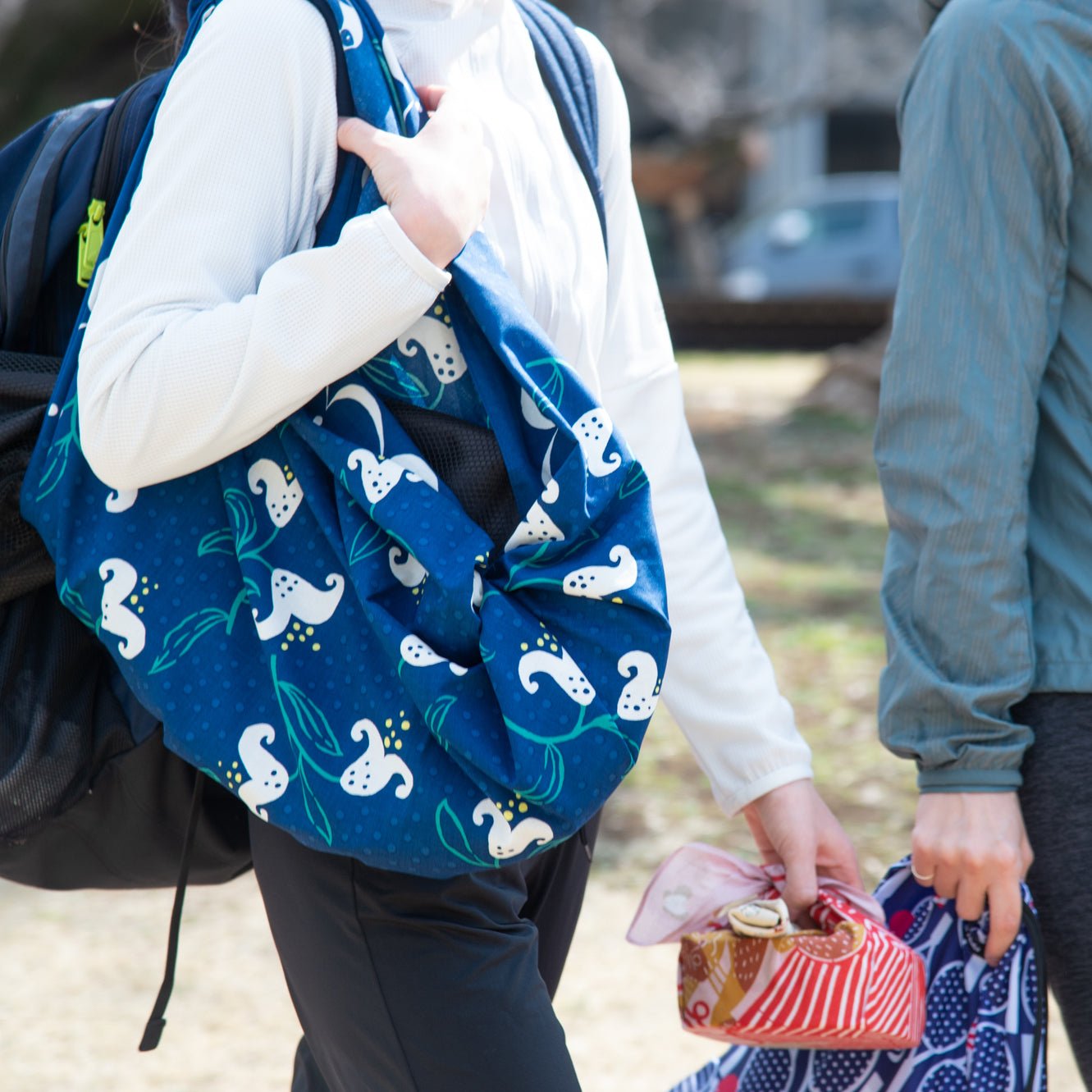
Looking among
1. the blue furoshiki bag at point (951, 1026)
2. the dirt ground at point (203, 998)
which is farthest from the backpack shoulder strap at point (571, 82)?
the dirt ground at point (203, 998)

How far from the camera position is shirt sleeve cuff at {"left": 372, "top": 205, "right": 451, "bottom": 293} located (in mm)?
1176

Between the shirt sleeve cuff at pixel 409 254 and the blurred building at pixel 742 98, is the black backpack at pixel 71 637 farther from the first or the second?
the blurred building at pixel 742 98

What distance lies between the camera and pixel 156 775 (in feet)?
4.44

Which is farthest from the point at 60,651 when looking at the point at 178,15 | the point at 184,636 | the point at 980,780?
the point at 980,780

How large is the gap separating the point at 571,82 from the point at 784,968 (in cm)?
97

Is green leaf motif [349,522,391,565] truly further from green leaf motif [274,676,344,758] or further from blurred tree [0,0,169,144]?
blurred tree [0,0,169,144]

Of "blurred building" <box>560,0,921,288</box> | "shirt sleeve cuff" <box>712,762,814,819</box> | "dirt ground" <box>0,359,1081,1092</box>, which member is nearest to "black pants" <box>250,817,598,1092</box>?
"shirt sleeve cuff" <box>712,762,814,819</box>

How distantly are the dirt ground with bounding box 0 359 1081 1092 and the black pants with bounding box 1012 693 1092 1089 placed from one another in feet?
4.70

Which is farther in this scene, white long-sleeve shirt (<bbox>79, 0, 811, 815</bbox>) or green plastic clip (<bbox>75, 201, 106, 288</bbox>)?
green plastic clip (<bbox>75, 201, 106, 288</bbox>)

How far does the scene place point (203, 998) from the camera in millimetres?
3064

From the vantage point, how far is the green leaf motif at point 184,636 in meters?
1.23

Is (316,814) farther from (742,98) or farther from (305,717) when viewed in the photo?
(742,98)

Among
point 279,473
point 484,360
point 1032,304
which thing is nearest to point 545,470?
point 484,360

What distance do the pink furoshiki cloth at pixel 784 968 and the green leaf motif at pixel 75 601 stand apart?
0.74 m
